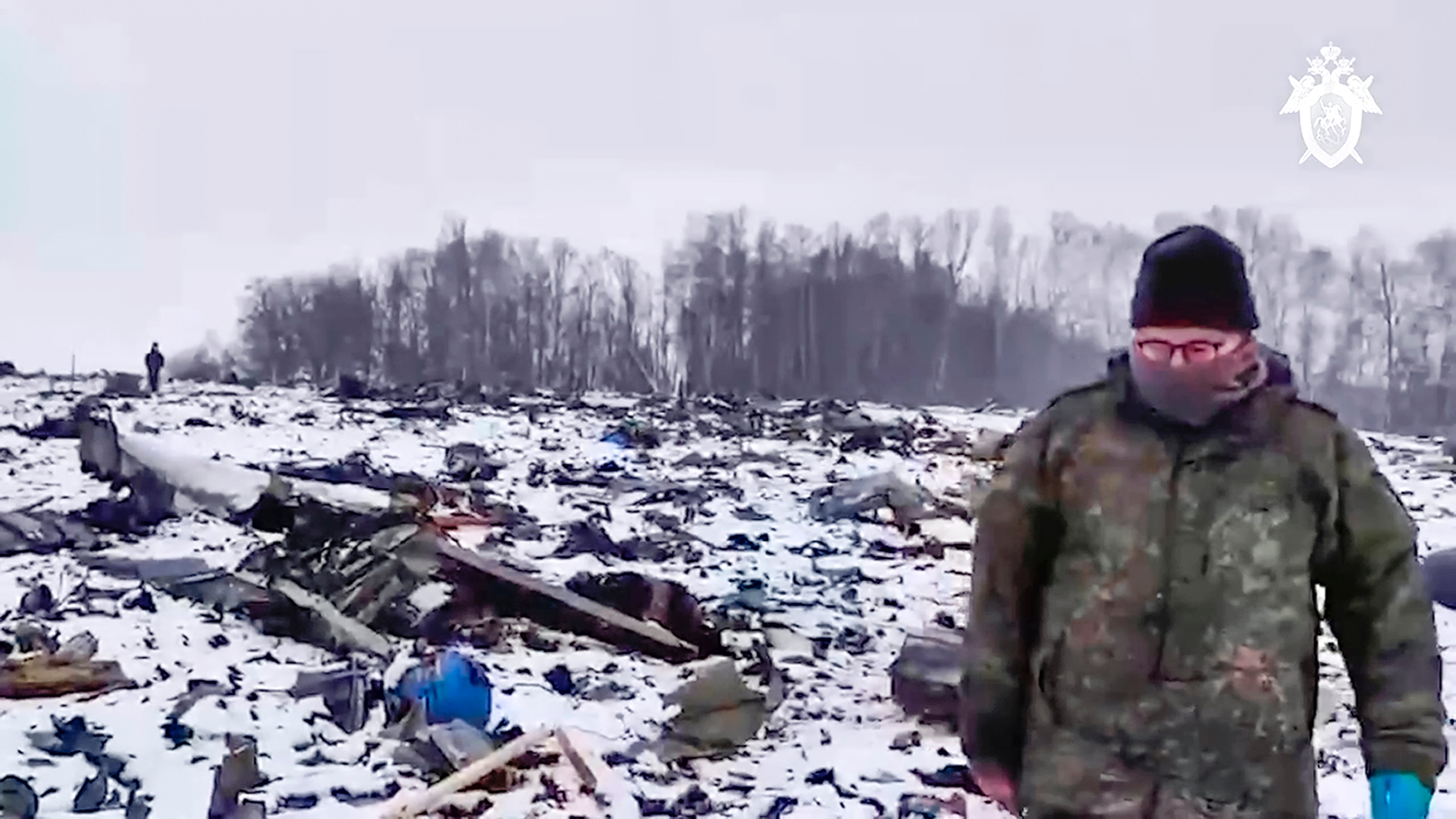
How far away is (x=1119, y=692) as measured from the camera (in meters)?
2.37

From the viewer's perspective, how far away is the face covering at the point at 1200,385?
7.70 ft

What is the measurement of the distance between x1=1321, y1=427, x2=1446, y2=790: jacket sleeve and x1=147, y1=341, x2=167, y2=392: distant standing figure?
2136 cm

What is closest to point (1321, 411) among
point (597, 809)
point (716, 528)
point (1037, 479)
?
point (1037, 479)

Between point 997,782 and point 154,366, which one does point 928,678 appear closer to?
point 997,782

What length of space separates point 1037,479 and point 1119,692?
0.38 metres

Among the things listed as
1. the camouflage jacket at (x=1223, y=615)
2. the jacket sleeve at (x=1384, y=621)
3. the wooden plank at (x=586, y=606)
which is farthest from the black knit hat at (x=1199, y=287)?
the wooden plank at (x=586, y=606)

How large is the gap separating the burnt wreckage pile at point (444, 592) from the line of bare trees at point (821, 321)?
34.2 meters

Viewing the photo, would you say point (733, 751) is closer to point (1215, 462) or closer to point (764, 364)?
point (1215, 462)

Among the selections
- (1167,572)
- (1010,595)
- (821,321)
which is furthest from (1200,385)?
(821,321)

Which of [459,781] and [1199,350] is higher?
[1199,350]

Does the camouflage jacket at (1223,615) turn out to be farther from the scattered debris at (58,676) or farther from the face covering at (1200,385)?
the scattered debris at (58,676)

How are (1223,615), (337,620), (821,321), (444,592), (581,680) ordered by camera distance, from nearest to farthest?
(1223,615) → (581,680) → (337,620) → (444,592) → (821,321)

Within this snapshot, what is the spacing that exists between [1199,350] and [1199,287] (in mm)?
106

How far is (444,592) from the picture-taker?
690 cm
